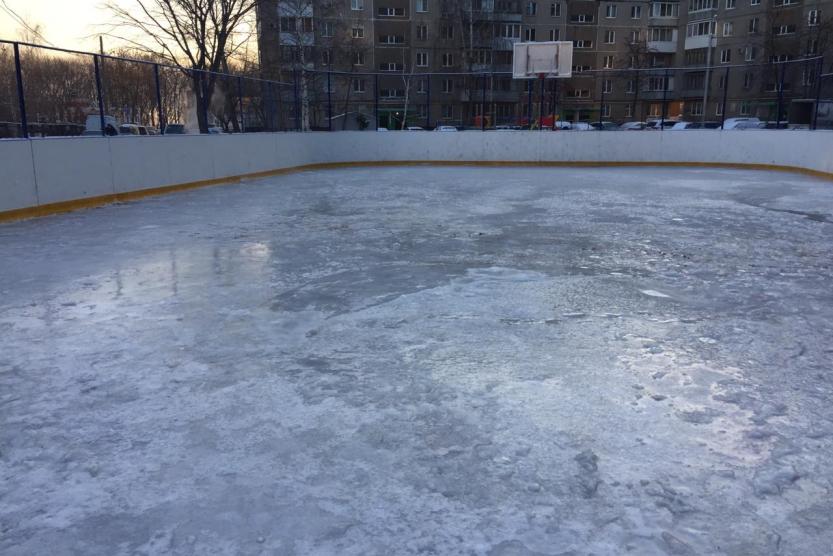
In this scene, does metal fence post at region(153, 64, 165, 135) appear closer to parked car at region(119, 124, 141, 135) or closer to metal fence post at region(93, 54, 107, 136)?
parked car at region(119, 124, 141, 135)

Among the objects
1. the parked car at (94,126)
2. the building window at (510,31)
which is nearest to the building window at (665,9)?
the building window at (510,31)

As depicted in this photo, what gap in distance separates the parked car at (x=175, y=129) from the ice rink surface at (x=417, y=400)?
7773 mm

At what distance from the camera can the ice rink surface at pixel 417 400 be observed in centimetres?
211

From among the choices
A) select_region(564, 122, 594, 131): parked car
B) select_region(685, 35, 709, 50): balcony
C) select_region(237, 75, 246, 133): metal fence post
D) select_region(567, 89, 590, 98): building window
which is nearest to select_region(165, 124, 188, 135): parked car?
select_region(237, 75, 246, 133): metal fence post

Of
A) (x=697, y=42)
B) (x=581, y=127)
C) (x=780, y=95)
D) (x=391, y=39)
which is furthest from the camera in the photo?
(x=697, y=42)

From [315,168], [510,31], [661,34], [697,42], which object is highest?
[661,34]

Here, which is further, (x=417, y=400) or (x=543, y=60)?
(x=543, y=60)

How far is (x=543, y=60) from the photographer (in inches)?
848

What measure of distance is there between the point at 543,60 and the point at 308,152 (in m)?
8.66

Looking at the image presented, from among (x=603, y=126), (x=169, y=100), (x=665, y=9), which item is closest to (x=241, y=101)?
(x=169, y=100)

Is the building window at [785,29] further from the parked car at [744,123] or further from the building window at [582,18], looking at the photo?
the parked car at [744,123]

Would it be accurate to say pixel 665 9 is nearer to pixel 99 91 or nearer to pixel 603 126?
pixel 603 126

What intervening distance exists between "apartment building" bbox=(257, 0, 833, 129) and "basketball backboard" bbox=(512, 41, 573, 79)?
22522mm

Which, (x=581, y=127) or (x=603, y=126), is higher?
(x=581, y=127)
